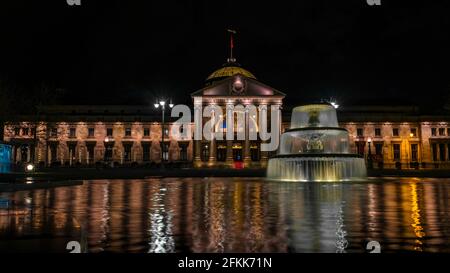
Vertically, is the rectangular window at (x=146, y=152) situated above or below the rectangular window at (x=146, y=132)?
below

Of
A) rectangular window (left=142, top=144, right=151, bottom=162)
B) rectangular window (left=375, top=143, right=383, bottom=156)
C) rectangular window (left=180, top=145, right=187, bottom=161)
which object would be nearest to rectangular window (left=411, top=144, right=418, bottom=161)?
rectangular window (left=375, top=143, right=383, bottom=156)

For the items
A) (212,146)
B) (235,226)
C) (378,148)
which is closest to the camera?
(235,226)

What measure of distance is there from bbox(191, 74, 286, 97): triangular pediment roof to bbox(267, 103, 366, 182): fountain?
139 ft

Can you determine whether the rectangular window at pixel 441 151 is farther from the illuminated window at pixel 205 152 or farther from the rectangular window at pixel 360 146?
the illuminated window at pixel 205 152

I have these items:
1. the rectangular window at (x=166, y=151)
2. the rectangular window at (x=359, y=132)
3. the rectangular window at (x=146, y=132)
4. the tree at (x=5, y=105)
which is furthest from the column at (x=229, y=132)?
the tree at (x=5, y=105)

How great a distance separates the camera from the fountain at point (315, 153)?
27.0 metres

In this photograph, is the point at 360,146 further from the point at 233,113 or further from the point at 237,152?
the point at 233,113

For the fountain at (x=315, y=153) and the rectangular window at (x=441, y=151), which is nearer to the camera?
the fountain at (x=315, y=153)

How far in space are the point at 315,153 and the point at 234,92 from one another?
A: 47.7 m

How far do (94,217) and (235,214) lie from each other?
343 cm

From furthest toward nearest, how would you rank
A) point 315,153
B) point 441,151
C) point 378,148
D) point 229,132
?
point 378,148, point 441,151, point 229,132, point 315,153

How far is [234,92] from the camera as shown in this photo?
7462 cm

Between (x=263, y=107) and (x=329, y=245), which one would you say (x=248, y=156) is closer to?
(x=263, y=107)

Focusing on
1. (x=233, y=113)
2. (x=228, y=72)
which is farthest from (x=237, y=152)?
(x=228, y=72)
